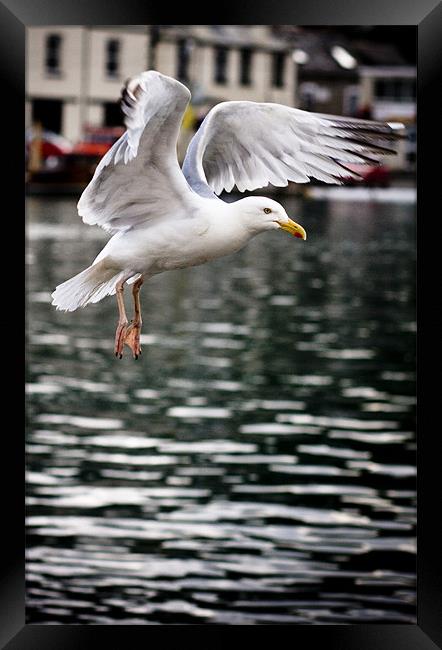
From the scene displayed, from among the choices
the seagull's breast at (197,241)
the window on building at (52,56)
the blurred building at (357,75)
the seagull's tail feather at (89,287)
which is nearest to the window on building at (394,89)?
the blurred building at (357,75)

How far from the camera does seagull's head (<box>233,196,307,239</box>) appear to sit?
9.78 ft

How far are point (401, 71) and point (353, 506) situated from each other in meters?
49.2

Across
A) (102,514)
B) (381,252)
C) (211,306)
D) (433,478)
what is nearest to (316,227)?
(381,252)

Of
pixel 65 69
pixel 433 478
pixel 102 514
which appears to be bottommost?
pixel 102 514

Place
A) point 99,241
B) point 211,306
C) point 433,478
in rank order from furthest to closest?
point 99,241 → point 211,306 → point 433,478

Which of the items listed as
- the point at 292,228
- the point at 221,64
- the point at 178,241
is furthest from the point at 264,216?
the point at 221,64

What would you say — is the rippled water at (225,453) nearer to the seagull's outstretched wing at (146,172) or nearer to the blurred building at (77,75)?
the blurred building at (77,75)

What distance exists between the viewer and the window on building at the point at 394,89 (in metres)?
64.7

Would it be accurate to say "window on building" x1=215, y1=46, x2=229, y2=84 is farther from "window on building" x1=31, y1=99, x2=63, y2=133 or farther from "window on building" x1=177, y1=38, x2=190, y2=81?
"window on building" x1=31, y1=99, x2=63, y2=133

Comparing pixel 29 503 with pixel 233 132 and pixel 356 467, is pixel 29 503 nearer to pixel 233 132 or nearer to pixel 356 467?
pixel 356 467

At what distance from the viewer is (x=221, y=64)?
35562mm

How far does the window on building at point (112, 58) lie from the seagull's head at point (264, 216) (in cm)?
4086

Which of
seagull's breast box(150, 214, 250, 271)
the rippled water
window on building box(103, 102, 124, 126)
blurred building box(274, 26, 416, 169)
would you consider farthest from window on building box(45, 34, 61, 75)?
seagull's breast box(150, 214, 250, 271)

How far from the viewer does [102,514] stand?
60.0 ft
